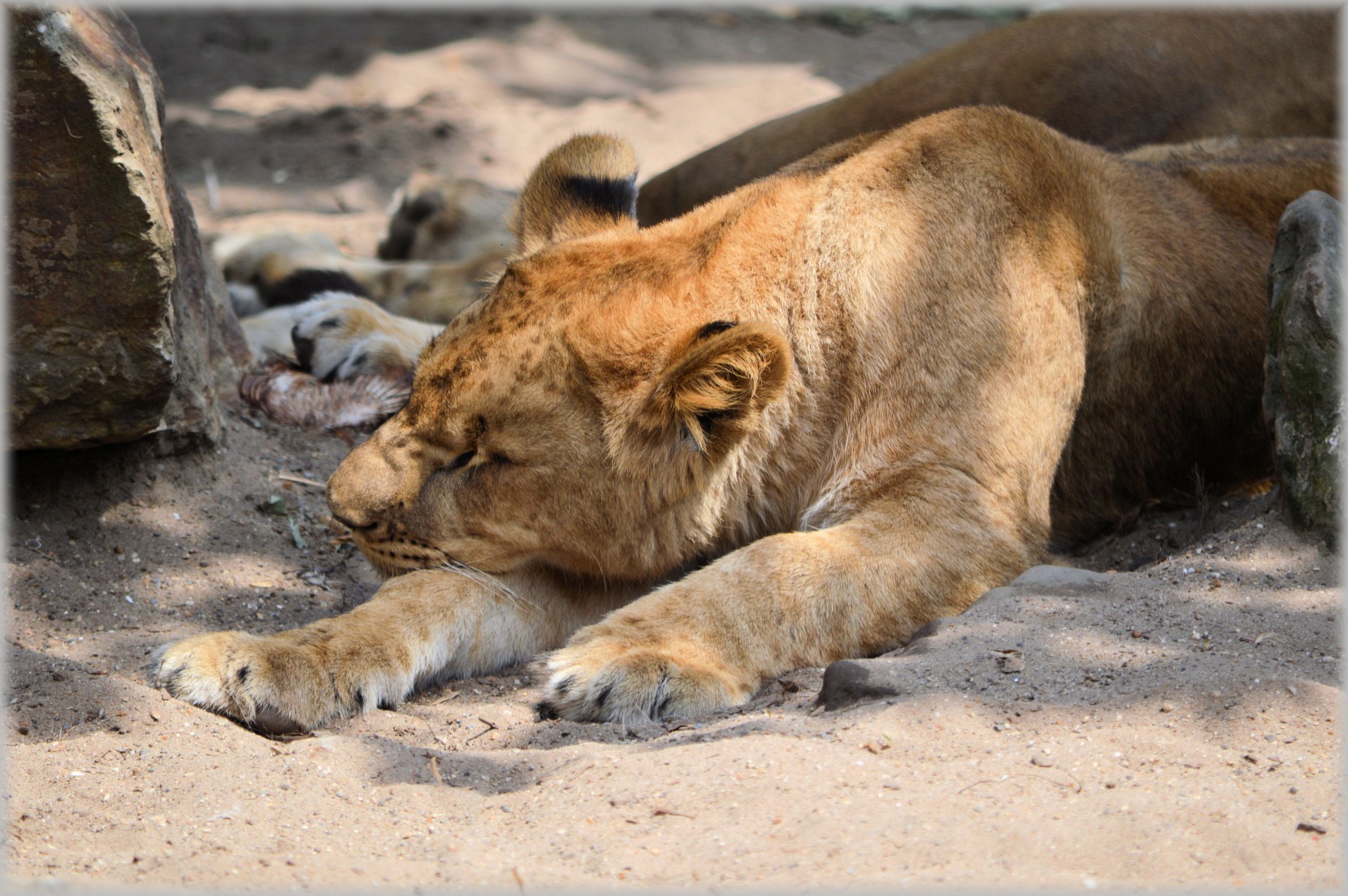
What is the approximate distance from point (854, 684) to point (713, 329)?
35.6 inches

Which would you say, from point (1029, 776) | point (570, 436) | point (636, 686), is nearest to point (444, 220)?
point (570, 436)

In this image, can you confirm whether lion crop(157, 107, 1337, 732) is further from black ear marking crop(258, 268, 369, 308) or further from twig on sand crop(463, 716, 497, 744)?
black ear marking crop(258, 268, 369, 308)

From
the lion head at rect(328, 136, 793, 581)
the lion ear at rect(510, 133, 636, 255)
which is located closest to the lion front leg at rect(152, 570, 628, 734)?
the lion head at rect(328, 136, 793, 581)

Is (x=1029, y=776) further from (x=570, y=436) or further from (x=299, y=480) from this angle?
Answer: (x=299, y=480)

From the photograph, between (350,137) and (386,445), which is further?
(350,137)

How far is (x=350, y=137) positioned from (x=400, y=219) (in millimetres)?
1953

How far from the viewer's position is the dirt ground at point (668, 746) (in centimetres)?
227

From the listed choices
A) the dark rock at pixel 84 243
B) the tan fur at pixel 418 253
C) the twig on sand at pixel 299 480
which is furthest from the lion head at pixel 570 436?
the tan fur at pixel 418 253

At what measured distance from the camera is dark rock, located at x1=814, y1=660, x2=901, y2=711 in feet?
9.32

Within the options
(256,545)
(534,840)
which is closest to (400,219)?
(256,545)

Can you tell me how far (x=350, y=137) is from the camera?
820 cm

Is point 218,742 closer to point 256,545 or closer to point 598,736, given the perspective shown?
point 598,736

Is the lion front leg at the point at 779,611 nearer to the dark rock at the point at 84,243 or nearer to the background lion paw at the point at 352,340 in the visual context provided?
the dark rock at the point at 84,243

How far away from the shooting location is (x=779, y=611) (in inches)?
127
